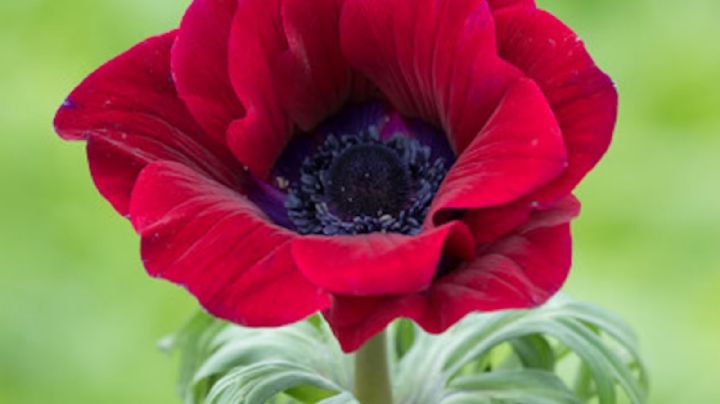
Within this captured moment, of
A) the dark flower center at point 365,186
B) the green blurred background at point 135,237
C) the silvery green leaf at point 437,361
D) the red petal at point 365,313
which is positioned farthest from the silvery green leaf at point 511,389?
the green blurred background at point 135,237

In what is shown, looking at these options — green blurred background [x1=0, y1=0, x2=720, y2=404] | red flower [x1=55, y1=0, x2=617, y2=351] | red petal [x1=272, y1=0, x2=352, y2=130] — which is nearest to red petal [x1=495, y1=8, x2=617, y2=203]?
red flower [x1=55, y1=0, x2=617, y2=351]

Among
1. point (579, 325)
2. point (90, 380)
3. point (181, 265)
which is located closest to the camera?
point (181, 265)

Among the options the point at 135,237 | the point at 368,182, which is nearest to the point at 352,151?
the point at 368,182

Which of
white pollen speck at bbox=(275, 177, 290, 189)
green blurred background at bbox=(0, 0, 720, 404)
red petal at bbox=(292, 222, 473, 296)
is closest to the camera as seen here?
red petal at bbox=(292, 222, 473, 296)

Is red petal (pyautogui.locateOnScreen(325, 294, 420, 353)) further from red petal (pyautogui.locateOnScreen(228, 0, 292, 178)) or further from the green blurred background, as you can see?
the green blurred background

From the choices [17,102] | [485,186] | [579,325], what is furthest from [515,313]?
[17,102]

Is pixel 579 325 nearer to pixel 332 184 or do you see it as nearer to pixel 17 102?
pixel 332 184

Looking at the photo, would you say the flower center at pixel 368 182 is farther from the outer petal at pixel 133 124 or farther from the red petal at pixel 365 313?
the red petal at pixel 365 313
